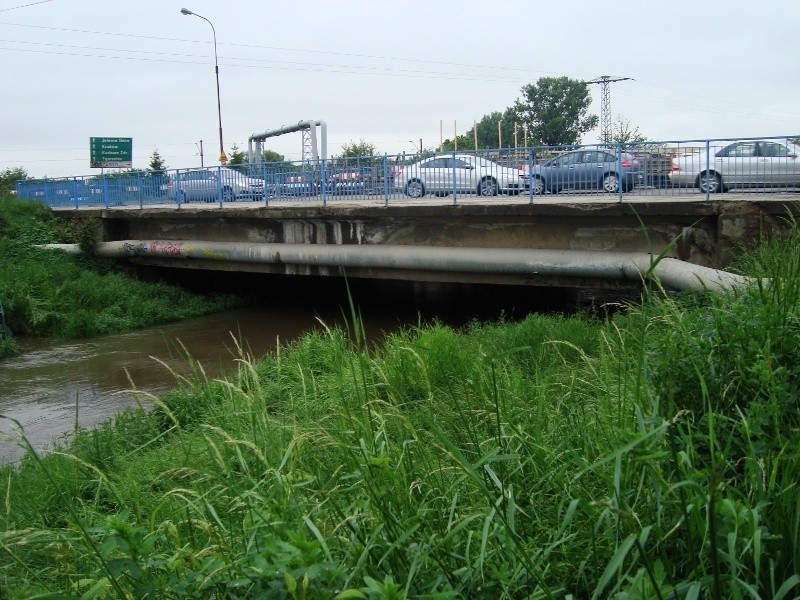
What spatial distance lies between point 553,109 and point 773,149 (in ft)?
164

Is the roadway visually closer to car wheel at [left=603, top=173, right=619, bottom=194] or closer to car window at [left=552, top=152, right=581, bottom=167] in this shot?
car wheel at [left=603, top=173, right=619, bottom=194]

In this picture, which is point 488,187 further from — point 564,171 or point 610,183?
point 610,183

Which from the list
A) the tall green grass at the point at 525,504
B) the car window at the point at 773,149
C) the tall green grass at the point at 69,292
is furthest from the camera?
the tall green grass at the point at 69,292

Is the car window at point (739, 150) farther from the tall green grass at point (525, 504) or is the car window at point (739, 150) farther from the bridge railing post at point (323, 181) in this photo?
the tall green grass at point (525, 504)

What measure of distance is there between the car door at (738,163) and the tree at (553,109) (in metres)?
47.9

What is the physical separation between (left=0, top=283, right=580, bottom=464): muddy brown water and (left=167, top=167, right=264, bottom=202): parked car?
2.72m

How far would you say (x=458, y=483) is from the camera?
3137 millimetres

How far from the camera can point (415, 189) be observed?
1562cm

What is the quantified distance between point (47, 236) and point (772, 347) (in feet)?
71.2

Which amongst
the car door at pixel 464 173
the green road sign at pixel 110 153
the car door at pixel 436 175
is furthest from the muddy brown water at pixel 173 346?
the green road sign at pixel 110 153

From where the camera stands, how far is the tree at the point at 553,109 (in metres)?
59.1

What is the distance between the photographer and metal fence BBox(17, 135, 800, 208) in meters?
11.6

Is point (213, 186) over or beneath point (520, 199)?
over

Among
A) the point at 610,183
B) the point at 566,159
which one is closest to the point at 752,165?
the point at 610,183
